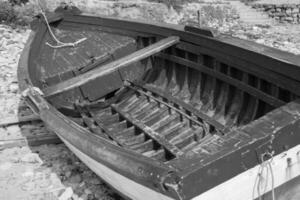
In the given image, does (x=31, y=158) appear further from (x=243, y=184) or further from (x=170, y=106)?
(x=243, y=184)

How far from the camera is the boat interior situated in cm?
382

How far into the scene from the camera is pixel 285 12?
13.1m

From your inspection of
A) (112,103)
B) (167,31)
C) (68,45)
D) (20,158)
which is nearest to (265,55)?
(167,31)

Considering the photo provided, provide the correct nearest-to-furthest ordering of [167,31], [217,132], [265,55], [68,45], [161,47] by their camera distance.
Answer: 1. [265,55]
2. [217,132]
3. [161,47]
4. [167,31]
5. [68,45]

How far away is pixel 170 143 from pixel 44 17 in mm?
3491

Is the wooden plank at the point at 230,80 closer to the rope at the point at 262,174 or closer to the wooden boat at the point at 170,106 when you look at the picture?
the wooden boat at the point at 170,106

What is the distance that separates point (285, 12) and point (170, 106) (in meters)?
10.1

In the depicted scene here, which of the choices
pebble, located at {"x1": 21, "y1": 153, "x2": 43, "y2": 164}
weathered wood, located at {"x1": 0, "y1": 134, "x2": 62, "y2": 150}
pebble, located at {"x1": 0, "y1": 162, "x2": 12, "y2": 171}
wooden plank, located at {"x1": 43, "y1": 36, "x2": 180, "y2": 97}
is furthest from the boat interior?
pebble, located at {"x1": 0, "y1": 162, "x2": 12, "y2": 171}

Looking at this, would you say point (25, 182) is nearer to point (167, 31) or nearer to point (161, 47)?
point (161, 47)

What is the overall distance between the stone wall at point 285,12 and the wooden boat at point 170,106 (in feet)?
29.4

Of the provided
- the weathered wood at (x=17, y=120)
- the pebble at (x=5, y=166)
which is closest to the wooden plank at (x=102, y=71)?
the pebble at (x=5, y=166)

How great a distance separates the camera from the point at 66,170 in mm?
4391

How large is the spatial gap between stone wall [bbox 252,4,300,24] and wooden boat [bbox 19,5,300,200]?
353 inches

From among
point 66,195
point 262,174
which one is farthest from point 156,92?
point 262,174
